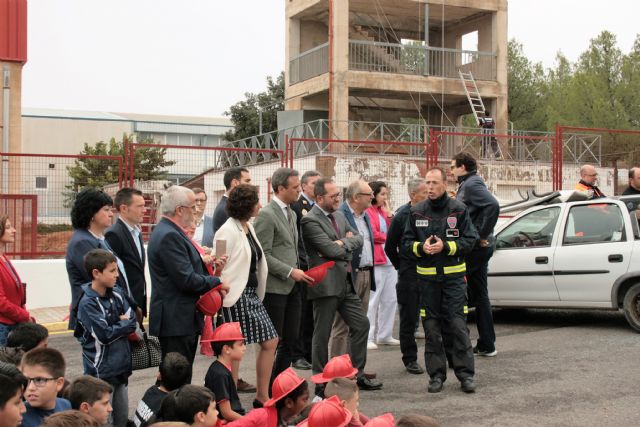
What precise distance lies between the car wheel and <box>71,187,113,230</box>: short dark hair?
6.18 meters

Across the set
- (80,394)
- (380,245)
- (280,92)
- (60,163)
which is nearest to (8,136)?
(60,163)

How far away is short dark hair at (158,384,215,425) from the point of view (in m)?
4.94

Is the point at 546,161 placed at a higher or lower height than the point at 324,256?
higher

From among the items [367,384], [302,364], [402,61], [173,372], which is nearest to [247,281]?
[173,372]

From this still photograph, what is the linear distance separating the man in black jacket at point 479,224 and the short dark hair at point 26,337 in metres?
4.44

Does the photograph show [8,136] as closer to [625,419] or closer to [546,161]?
[546,161]

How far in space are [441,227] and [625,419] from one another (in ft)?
7.24

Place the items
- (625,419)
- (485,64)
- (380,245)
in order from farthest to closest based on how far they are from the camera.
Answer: (485,64) → (380,245) → (625,419)

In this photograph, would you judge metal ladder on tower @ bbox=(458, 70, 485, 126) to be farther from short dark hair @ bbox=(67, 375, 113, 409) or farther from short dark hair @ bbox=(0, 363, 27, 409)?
short dark hair @ bbox=(0, 363, 27, 409)

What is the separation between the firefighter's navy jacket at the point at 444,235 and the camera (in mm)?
7746

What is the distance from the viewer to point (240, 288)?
675 centimetres

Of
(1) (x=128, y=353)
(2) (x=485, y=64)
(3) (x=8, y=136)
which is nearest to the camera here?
(1) (x=128, y=353)

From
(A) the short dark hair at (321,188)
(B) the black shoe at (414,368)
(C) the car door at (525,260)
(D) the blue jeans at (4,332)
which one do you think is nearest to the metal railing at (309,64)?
(C) the car door at (525,260)

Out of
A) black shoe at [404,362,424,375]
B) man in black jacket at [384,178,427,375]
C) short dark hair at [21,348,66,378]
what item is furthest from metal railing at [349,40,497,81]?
short dark hair at [21,348,66,378]
